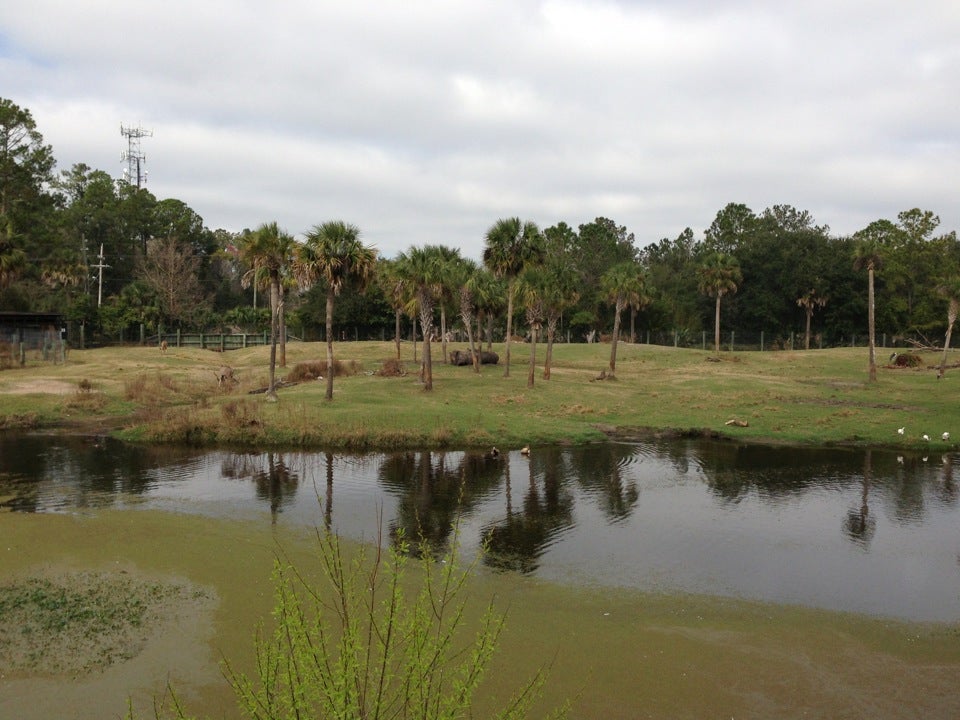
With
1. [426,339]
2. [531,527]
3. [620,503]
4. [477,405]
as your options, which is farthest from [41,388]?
[620,503]

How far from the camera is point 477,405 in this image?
38.8 metres

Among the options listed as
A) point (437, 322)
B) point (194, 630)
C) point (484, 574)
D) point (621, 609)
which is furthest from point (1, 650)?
point (437, 322)

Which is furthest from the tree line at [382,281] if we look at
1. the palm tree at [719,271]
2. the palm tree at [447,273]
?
the palm tree at [447,273]

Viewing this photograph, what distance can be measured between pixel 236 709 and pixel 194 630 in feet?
9.59

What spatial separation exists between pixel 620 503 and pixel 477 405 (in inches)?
648

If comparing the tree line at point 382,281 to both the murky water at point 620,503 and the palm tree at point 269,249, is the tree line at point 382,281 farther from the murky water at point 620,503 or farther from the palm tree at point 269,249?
the murky water at point 620,503

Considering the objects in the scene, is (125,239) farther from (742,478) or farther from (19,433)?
(742,478)

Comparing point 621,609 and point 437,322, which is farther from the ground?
point 437,322

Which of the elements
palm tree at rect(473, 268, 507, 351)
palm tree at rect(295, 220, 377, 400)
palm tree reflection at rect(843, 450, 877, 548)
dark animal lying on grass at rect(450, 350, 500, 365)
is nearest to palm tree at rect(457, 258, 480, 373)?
palm tree at rect(473, 268, 507, 351)

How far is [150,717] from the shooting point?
33.0 ft

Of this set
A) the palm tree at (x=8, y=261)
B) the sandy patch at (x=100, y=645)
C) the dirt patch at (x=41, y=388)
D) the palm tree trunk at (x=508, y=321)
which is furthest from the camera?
the palm tree at (x=8, y=261)

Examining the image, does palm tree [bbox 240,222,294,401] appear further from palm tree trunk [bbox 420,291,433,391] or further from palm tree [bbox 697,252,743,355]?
A: palm tree [bbox 697,252,743,355]

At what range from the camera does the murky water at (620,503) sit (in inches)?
659

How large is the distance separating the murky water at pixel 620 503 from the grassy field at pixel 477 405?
212 cm
